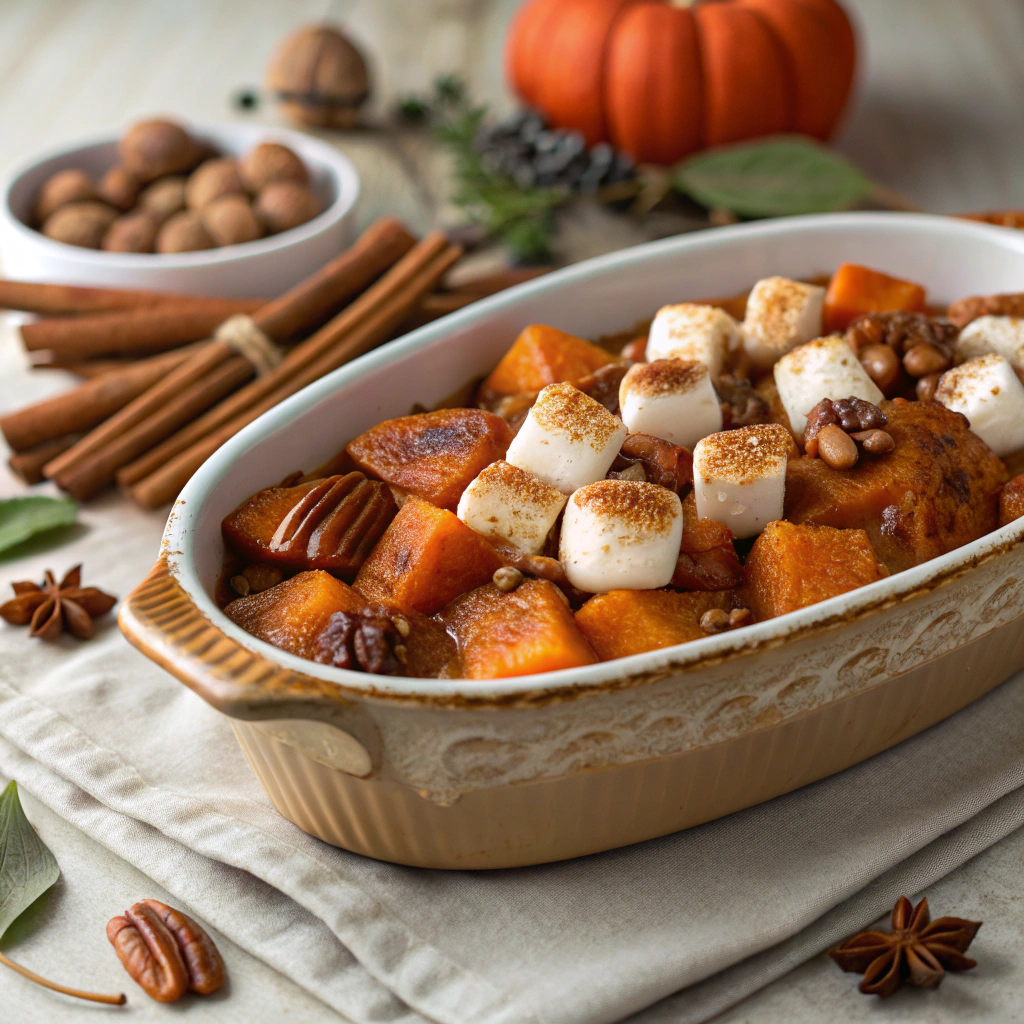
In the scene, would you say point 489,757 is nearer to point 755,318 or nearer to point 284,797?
point 284,797

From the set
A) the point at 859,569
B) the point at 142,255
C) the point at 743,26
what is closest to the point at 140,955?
the point at 859,569

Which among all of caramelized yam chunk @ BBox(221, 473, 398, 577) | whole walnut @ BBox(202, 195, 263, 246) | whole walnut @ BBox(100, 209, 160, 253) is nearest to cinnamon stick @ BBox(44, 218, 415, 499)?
whole walnut @ BBox(202, 195, 263, 246)

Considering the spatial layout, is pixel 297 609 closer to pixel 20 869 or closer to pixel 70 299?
pixel 20 869

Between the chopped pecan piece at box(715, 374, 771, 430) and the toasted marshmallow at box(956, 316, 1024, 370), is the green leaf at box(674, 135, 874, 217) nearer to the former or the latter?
the toasted marshmallow at box(956, 316, 1024, 370)

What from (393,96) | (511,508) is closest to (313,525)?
(511,508)

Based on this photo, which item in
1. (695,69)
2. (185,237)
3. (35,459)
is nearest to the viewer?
(35,459)
